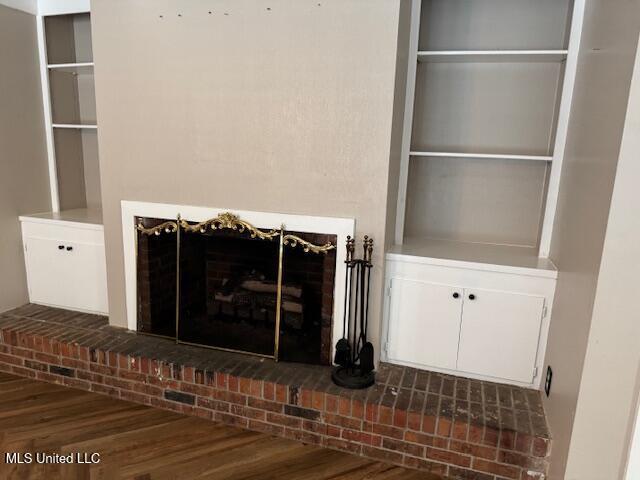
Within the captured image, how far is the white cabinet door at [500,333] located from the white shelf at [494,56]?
1224 mm

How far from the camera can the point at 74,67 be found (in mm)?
3088

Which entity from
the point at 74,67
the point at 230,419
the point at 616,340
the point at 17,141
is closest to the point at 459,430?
the point at 616,340

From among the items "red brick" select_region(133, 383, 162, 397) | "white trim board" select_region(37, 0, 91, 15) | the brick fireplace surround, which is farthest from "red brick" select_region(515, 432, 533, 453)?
"white trim board" select_region(37, 0, 91, 15)

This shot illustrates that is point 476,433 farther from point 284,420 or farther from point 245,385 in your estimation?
point 245,385

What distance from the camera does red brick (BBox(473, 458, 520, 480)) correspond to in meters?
1.90

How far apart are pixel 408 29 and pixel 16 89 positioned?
2.52 m

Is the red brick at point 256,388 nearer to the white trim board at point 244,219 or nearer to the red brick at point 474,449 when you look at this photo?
the white trim board at point 244,219

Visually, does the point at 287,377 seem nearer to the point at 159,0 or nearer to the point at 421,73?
the point at 421,73

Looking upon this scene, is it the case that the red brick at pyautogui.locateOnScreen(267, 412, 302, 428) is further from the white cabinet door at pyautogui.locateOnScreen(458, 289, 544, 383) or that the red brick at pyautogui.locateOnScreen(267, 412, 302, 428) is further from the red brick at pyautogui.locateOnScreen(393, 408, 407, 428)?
the white cabinet door at pyautogui.locateOnScreen(458, 289, 544, 383)

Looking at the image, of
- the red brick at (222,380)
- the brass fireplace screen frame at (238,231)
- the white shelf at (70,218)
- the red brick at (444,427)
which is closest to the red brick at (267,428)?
the red brick at (222,380)

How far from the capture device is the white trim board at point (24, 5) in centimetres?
274

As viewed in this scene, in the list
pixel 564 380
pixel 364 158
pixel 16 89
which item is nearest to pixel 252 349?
pixel 364 158

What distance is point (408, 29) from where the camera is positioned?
2.26m

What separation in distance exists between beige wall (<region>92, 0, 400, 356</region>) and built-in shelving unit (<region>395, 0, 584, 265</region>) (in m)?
0.39
